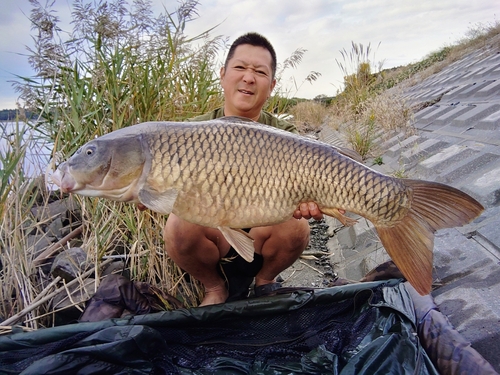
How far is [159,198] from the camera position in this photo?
1363 millimetres

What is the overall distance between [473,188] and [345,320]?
4.17 feet

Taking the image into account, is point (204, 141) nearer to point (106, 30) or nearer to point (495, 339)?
point (495, 339)

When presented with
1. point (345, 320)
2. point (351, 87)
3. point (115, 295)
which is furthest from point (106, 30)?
point (351, 87)

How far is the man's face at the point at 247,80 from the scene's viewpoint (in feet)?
6.58

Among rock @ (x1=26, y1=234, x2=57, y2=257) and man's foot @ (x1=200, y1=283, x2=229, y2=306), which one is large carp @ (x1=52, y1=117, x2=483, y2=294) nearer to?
man's foot @ (x1=200, y1=283, x2=229, y2=306)

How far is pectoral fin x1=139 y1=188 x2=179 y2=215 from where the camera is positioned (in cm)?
135

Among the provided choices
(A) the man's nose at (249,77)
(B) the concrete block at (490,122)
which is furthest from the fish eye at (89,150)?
(B) the concrete block at (490,122)

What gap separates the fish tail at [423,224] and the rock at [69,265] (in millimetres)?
1362

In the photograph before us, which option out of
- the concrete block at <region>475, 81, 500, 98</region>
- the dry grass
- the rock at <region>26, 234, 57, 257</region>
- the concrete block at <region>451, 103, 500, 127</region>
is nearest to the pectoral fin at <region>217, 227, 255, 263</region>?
the rock at <region>26, 234, 57, 257</region>

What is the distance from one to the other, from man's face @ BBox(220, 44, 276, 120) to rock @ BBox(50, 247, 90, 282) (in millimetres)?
1025

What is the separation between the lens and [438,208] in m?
1.34

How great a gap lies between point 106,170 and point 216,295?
34.1 inches

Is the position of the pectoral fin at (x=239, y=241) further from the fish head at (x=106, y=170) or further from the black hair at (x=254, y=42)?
the black hair at (x=254, y=42)

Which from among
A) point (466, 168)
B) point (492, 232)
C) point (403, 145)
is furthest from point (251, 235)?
point (403, 145)
